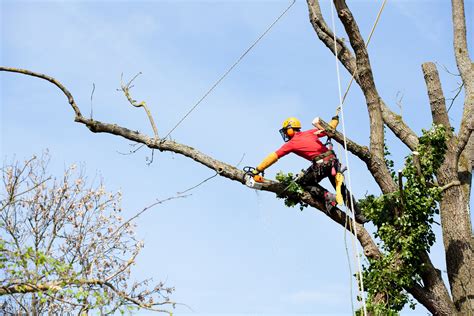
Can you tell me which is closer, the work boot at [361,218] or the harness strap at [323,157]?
the harness strap at [323,157]

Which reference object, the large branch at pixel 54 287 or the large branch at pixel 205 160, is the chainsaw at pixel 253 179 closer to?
the large branch at pixel 205 160

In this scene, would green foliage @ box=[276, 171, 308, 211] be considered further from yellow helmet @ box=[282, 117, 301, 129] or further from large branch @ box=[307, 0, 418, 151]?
large branch @ box=[307, 0, 418, 151]

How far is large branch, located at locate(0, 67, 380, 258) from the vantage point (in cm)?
878

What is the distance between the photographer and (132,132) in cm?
968

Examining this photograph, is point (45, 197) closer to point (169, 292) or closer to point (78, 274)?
point (169, 292)

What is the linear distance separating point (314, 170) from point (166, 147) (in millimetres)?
2132

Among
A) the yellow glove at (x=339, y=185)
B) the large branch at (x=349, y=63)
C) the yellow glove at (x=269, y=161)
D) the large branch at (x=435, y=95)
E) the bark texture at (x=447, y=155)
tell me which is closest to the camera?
the yellow glove at (x=339, y=185)

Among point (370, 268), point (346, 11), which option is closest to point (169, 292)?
point (370, 268)

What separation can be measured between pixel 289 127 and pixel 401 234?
1.94 m

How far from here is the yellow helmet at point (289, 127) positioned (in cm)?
861

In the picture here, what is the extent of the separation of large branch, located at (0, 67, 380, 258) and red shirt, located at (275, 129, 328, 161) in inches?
19.4

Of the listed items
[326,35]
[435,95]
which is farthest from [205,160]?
[435,95]

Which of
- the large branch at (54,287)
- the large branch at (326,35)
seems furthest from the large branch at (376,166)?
the large branch at (54,287)

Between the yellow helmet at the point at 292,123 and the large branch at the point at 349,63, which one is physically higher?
the large branch at the point at 349,63
